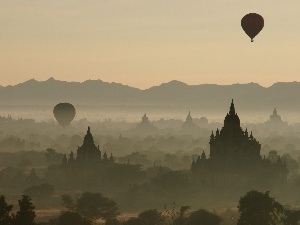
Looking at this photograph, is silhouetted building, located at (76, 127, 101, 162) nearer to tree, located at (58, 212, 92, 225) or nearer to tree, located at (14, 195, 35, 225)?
tree, located at (58, 212, 92, 225)

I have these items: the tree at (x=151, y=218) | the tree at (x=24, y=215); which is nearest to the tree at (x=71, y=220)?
the tree at (x=151, y=218)

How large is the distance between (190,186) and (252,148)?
1565cm

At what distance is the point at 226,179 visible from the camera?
13712cm

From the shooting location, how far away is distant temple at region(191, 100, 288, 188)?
450 feet

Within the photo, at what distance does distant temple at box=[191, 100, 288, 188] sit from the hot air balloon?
18.6 m

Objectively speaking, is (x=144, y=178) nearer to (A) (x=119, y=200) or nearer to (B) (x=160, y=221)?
(A) (x=119, y=200)

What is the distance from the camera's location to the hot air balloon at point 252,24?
140625 millimetres

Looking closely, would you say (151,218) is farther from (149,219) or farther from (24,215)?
(24,215)

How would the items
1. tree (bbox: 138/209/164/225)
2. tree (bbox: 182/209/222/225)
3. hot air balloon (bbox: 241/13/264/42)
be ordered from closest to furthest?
tree (bbox: 182/209/222/225), tree (bbox: 138/209/164/225), hot air balloon (bbox: 241/13/264/42)

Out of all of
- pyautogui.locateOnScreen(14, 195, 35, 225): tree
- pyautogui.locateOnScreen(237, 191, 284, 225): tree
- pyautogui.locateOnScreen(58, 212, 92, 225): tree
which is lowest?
pyautogui.locateOnScreen(58, 212, 92, 225): tree

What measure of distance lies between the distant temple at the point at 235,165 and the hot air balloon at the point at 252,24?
18.6 m

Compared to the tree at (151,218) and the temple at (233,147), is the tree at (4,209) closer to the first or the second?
the tree at (151,218)

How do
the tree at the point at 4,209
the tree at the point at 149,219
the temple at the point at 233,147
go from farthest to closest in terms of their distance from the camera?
the temple at the point at 233,147 < the tree at the point at 149,219 < the tree at the point at 4,209

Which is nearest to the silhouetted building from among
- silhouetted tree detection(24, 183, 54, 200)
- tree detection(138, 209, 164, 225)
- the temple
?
silhouetted tree detection(24, 183, 54, 200)
